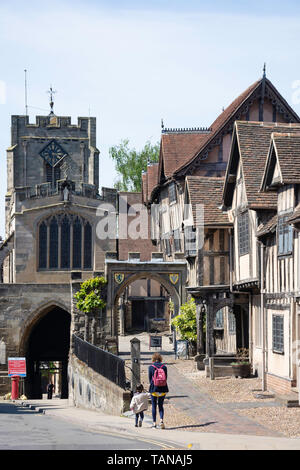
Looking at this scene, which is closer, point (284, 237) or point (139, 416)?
point (139, 416)

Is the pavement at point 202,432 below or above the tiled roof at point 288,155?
below

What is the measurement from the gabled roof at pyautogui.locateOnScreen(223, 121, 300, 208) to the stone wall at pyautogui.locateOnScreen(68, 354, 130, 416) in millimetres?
6764

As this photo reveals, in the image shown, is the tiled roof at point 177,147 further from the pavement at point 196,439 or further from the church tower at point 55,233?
the pavement at point 196,439

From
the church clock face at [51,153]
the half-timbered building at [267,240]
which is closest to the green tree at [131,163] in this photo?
the church clock face at [51,153]

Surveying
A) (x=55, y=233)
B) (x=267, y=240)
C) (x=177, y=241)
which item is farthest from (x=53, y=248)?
(x=267, y=240)

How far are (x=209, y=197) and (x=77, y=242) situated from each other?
2340 cm

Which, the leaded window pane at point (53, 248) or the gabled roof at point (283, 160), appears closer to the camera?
the gabled roof at point (283, 160)

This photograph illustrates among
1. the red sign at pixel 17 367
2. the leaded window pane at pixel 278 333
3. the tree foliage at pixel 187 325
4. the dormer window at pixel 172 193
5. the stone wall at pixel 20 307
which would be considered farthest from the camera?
the stone wall at pixel 20 307

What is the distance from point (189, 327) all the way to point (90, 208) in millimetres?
19812

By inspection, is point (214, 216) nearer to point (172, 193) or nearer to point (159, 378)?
point (159, 378)

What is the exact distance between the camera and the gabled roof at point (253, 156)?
25141mm

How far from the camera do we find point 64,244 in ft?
174

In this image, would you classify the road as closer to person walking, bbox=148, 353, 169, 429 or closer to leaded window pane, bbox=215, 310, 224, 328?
person walking, bbox=148, 353, 169, 429

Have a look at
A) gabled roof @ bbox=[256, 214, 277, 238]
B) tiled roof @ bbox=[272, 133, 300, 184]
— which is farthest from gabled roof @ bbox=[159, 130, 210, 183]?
tiled roof @ bbox=[272, 133, 300, 184]
